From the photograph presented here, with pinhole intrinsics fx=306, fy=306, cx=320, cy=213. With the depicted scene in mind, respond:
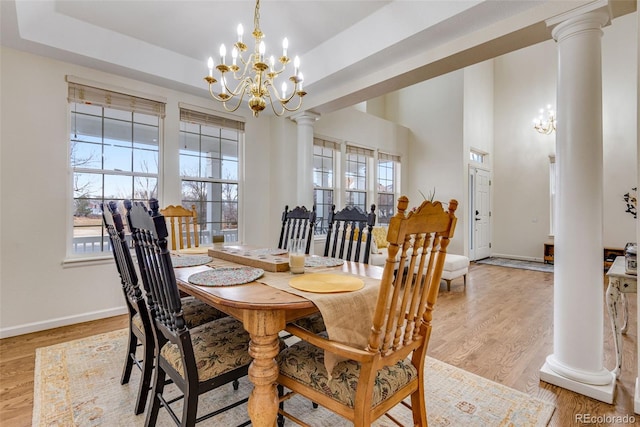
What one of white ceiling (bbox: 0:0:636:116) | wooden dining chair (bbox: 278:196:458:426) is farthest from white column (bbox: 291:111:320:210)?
wooden dining chair (bbox: 278:196:458:426)

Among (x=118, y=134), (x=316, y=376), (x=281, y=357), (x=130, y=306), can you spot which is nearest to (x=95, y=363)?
(x=130, y=306)

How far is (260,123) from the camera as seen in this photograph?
14.6ft

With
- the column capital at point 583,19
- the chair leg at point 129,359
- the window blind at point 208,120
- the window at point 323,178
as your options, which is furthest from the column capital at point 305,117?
the chair leg at point 129,359

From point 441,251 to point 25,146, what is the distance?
3616 mm

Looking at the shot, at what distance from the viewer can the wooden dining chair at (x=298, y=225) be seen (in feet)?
8.89

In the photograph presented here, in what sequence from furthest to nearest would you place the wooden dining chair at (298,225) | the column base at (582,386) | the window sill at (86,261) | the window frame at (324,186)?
the window frame at (324,186), the window sill at (86,261), the wooden dining chair at (298,225), the column base at (582,386)

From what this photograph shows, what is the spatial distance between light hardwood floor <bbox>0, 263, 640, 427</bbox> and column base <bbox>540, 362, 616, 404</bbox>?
3 cm

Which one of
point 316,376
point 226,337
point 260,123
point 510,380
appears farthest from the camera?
point 260,123

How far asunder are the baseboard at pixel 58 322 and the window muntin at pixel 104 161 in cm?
64

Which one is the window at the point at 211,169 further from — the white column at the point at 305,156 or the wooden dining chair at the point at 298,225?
the wooden dining chair at the point at 298,225

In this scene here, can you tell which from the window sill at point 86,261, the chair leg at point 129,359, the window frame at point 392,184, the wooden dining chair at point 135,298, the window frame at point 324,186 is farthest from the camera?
the window frame at point 392,184

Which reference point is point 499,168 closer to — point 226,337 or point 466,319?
point 466,319

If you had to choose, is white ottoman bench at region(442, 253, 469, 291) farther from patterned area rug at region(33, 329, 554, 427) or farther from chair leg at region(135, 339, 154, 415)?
chair leg at region(135, 339, 154, 415)

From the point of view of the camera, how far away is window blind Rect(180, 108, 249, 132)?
375 cm
